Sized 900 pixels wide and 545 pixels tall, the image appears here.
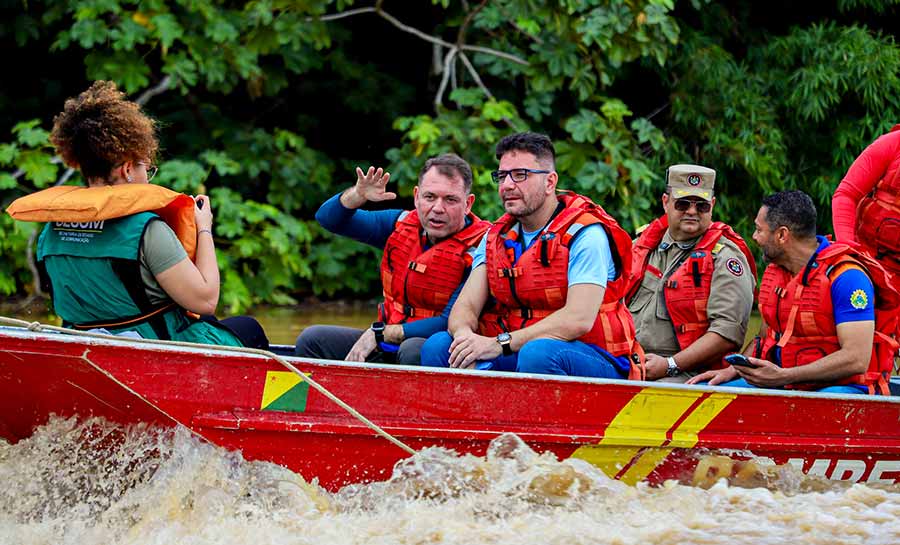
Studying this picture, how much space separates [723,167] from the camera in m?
10.5

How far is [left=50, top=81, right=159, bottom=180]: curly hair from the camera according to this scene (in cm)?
364

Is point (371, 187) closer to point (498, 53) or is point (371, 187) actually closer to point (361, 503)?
point (361, 503)

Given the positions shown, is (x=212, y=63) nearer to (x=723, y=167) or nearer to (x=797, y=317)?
(x=723, y=167)

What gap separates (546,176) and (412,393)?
3.23 feet

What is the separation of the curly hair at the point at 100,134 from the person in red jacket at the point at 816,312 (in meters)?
2.36

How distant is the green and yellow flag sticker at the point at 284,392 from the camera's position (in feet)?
12.1

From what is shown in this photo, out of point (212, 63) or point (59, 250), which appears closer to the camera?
point (59, 250)

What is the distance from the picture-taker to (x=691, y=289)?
474cm

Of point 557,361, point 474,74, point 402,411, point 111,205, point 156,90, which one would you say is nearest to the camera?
point 111,205

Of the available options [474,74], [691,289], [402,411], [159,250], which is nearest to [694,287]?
[691,289]

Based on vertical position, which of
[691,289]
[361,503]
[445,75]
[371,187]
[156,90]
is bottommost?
[361,503]

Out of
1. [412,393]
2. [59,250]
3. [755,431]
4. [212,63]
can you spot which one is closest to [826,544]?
[755,431]

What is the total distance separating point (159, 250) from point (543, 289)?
1.36 m

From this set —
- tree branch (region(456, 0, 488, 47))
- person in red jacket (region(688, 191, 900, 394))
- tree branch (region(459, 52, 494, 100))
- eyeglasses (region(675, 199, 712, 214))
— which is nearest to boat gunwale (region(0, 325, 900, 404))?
person in red jacket (region(688, 191, 900, 394))
